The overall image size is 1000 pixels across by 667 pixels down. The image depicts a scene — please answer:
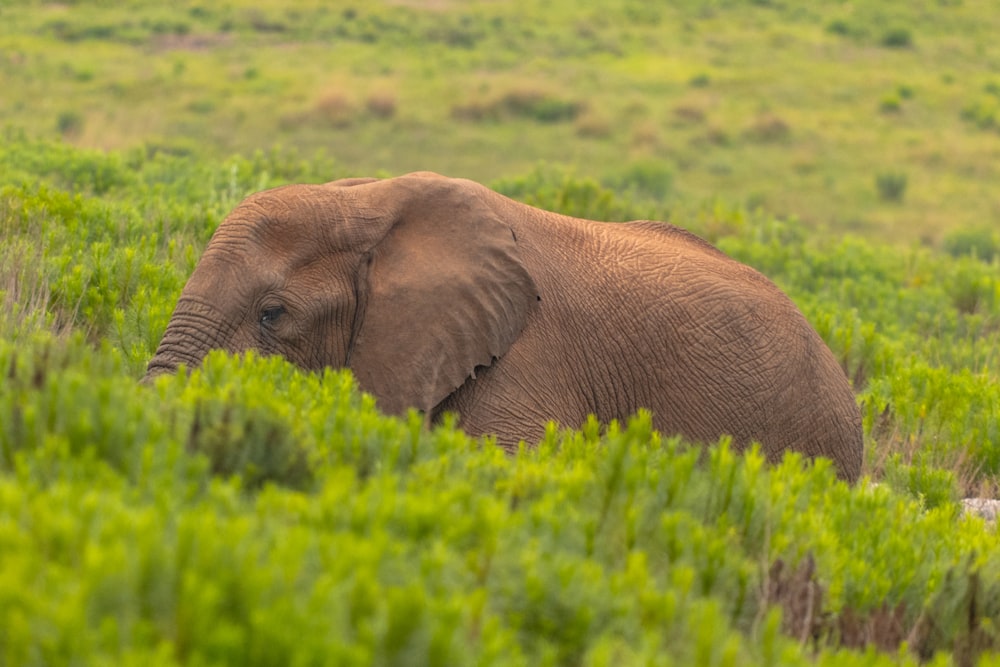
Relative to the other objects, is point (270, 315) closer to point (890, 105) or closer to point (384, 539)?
point (384, 539)

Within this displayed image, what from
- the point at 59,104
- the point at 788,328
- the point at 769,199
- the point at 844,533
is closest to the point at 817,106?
the point at 769,199

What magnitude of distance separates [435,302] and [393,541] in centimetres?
238

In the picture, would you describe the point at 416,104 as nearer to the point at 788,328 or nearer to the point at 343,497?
the point at 788,328

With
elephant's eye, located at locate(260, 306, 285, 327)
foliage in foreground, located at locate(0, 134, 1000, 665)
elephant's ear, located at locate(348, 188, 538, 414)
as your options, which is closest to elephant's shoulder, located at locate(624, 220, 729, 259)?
elephant's ear, located at locate(348, 188, 538, 414)

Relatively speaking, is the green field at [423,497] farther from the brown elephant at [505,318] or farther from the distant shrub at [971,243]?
the distant shrub at [971,243]

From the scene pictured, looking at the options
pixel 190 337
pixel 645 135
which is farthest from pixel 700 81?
pixel 190 337

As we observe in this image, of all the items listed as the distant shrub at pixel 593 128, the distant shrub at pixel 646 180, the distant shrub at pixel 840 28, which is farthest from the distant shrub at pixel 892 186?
the distant shrub at pixel 840 28

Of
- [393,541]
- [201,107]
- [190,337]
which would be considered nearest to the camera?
[393,541]

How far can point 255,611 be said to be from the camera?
7.94ft

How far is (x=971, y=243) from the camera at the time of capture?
20078 millimetres

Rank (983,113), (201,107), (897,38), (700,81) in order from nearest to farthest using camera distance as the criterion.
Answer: (201,107) < (983,113) < (700,81) < (897,38)

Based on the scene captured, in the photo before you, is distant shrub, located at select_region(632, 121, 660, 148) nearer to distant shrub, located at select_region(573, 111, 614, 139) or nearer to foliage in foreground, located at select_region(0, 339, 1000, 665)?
distant shrub, located at select_region(573, 111, 614, 139)

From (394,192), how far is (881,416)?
350cm

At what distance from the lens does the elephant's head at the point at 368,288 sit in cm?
511
